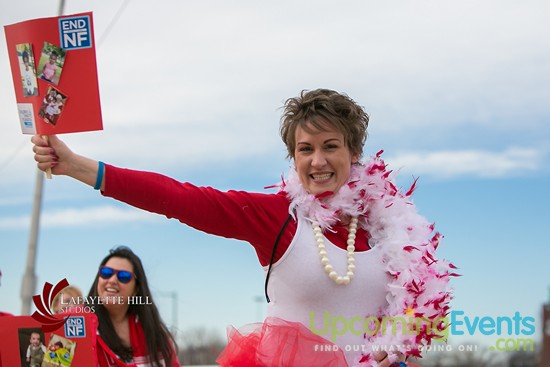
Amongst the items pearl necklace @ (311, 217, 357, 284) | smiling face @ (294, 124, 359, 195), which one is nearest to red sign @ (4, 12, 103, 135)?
smiling face @ (294, 124, 359, 195)

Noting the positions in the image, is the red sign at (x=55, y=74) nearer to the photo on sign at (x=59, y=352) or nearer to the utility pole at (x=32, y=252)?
the photo on sign at (x=59, y=352)

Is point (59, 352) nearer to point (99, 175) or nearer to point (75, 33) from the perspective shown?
point (99, 175)

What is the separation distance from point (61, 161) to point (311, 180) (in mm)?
1071

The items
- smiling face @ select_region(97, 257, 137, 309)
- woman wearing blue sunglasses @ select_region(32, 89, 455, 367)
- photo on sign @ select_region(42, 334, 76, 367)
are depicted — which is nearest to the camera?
woman wearing blue sunglasses @ select_region(32, 89, 455, 367)

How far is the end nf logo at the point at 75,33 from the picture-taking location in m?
2.93

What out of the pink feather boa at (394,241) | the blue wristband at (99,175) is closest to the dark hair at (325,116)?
the pink feather boa at (394,241)

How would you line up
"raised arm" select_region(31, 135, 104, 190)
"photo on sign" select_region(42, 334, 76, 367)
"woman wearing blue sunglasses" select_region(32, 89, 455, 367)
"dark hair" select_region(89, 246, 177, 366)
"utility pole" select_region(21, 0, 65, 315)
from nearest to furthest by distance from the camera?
"raised arm" select_region(31, 135, 104, 190) → "woman wearing blue sunglasses" select_region(32, 89, 455, 367) → "photo on sign" select_region(42, 334, 76, 367) → "dark hair" select_region(89, 246, 177, 366) → "utility pole" select_region(21, 0, 65, 315)

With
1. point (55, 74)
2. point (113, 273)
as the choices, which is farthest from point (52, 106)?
point (113, 273)

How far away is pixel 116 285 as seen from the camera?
5.29 metres

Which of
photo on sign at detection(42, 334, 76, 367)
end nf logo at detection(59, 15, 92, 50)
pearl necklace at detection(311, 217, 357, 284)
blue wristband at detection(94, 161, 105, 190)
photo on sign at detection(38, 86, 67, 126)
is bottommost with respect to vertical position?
photo on sign at detection(42, 334, 76, 367)

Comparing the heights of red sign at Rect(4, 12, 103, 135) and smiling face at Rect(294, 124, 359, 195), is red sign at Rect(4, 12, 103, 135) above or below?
above

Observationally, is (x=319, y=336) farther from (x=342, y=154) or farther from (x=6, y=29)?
(x=6, y=29)

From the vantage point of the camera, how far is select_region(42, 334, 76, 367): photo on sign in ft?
12.0

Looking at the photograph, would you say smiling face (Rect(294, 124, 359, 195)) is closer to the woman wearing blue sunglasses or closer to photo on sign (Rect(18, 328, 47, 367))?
the woman wearing blue sunglasses
